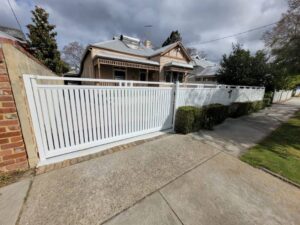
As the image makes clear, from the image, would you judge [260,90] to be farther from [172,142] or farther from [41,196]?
[41,196]

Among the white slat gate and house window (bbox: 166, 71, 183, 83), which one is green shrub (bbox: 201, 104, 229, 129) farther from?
house window (bbox: 166, 71, 183, 83)

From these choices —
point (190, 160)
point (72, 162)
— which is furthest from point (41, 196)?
point (190, 160)

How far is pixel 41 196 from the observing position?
1.97 meters

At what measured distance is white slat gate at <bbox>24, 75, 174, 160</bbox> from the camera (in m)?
2.59

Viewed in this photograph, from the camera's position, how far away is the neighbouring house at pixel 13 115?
2.06 m

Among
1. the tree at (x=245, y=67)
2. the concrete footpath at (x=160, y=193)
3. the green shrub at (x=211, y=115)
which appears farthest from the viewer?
the tree at (x=245, y=67)

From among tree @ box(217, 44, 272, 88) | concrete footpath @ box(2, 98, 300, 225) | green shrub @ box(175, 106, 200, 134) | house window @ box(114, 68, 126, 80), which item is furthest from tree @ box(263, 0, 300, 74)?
house window @ box(114, 68, 126, 80)

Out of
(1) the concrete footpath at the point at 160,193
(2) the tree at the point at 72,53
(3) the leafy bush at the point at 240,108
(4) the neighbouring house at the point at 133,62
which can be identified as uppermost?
(2) the tree at the point at 72,53

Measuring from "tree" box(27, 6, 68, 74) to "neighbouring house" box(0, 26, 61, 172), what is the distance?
16.2m

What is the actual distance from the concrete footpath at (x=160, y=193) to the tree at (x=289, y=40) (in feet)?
26.0

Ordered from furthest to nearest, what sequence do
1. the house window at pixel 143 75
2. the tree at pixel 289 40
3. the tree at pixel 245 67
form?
the house window at pixel 143 75 → the tree at pixel 245 67 → the tree at pixel 289 40

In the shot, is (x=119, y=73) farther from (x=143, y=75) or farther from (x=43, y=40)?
(x=43, y=40)

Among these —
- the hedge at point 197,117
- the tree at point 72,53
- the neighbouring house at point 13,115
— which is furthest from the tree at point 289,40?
the tree at point 72,53

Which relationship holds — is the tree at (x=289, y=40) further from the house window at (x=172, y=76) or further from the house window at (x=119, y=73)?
the house window at (x=119, y=73)
